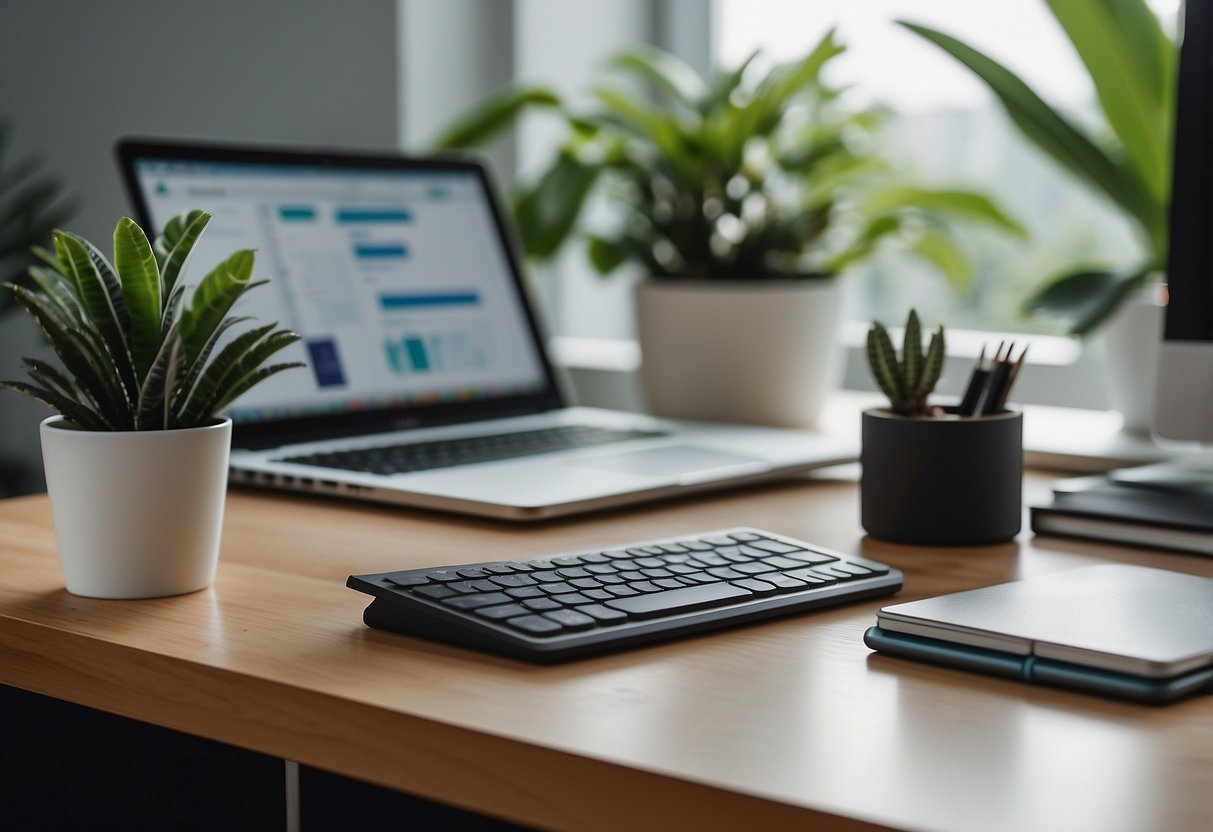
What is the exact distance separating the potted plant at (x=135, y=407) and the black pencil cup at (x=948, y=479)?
38 centimetres

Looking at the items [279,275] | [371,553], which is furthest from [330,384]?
[371,553]

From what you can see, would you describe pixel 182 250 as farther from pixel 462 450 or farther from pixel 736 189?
pixel 736 189

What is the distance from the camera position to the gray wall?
184 cm

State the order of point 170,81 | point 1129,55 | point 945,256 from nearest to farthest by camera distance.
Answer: point 1129,55, point 945,256, point 170,81

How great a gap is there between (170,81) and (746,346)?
39.7 inches

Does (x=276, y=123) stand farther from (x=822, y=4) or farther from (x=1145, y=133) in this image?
(x=1145, y=133)

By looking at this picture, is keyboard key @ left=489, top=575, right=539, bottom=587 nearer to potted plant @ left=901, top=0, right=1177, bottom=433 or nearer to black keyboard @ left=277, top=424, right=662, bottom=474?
black keyboard @ left=277, top=424, right=662, bottom=474

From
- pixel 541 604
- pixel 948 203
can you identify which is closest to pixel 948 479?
pixel 541 604

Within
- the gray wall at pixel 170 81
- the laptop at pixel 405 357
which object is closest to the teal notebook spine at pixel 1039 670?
the laptop at pixel 405 357

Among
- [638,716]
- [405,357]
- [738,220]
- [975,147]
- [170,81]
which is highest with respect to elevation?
[170,81]

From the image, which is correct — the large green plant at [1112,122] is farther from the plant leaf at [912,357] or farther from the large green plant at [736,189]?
the plant leaf at [912,357]

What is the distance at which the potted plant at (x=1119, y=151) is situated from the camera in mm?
1210

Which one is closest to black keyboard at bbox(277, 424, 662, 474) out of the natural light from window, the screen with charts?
the screen with charts

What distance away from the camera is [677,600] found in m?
0.66
